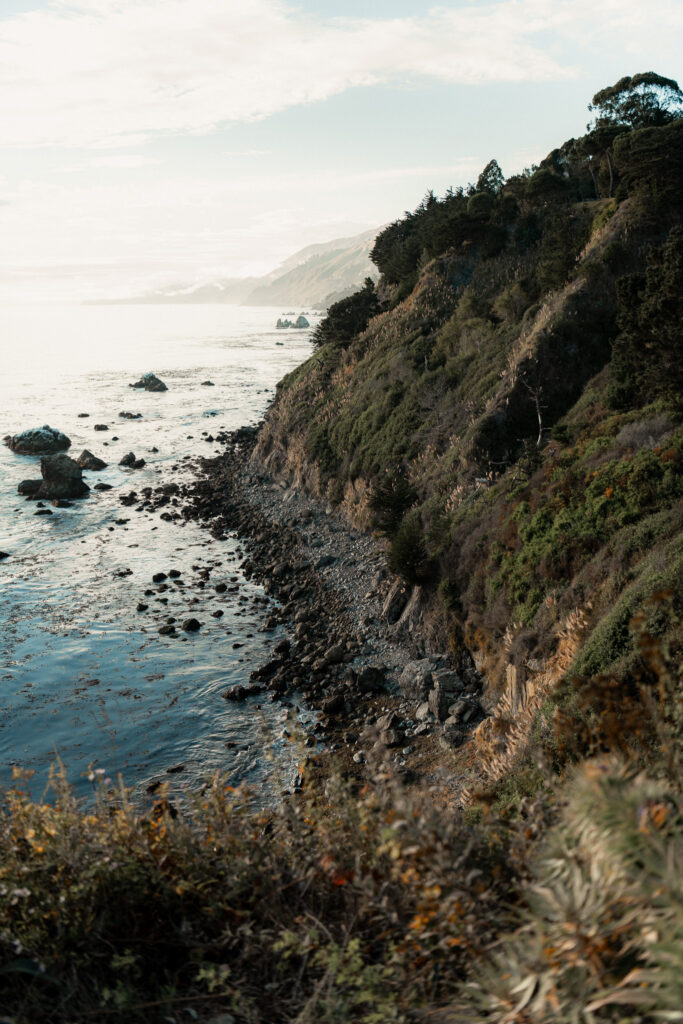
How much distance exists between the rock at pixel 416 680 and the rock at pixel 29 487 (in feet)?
104

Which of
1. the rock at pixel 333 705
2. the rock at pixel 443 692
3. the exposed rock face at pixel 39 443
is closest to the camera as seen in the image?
the rock at pixel 443 692

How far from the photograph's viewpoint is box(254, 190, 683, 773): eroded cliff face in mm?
12180

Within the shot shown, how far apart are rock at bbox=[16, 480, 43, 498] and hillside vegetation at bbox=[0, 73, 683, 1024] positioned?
20.2 metres

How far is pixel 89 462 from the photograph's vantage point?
4484cm

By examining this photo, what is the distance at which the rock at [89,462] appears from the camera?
147 feet

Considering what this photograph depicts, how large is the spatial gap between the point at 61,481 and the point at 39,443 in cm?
1455

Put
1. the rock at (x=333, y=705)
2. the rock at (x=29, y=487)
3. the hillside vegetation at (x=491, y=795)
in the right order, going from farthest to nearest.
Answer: the rock at (x=29, y=487) → the rock at (x=333, y=705) → the hillside vegetation at (x=491, y=795)

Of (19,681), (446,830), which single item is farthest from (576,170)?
(446,830)

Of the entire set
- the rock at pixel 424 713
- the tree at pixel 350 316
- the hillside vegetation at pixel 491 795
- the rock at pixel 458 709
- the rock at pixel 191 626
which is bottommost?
the rock at pixel 424 713

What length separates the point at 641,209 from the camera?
2725 cm

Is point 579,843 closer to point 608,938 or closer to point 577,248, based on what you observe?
point 608,938

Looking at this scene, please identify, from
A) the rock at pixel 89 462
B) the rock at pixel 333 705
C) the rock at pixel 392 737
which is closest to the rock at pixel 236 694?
the rock at pixel 333 705

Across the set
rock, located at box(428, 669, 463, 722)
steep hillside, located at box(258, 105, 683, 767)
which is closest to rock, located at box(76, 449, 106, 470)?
steep hillside, located at box(258, 105, 683, 767)

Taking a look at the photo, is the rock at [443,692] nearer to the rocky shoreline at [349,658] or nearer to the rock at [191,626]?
the rocky shoreline at [349,658]
